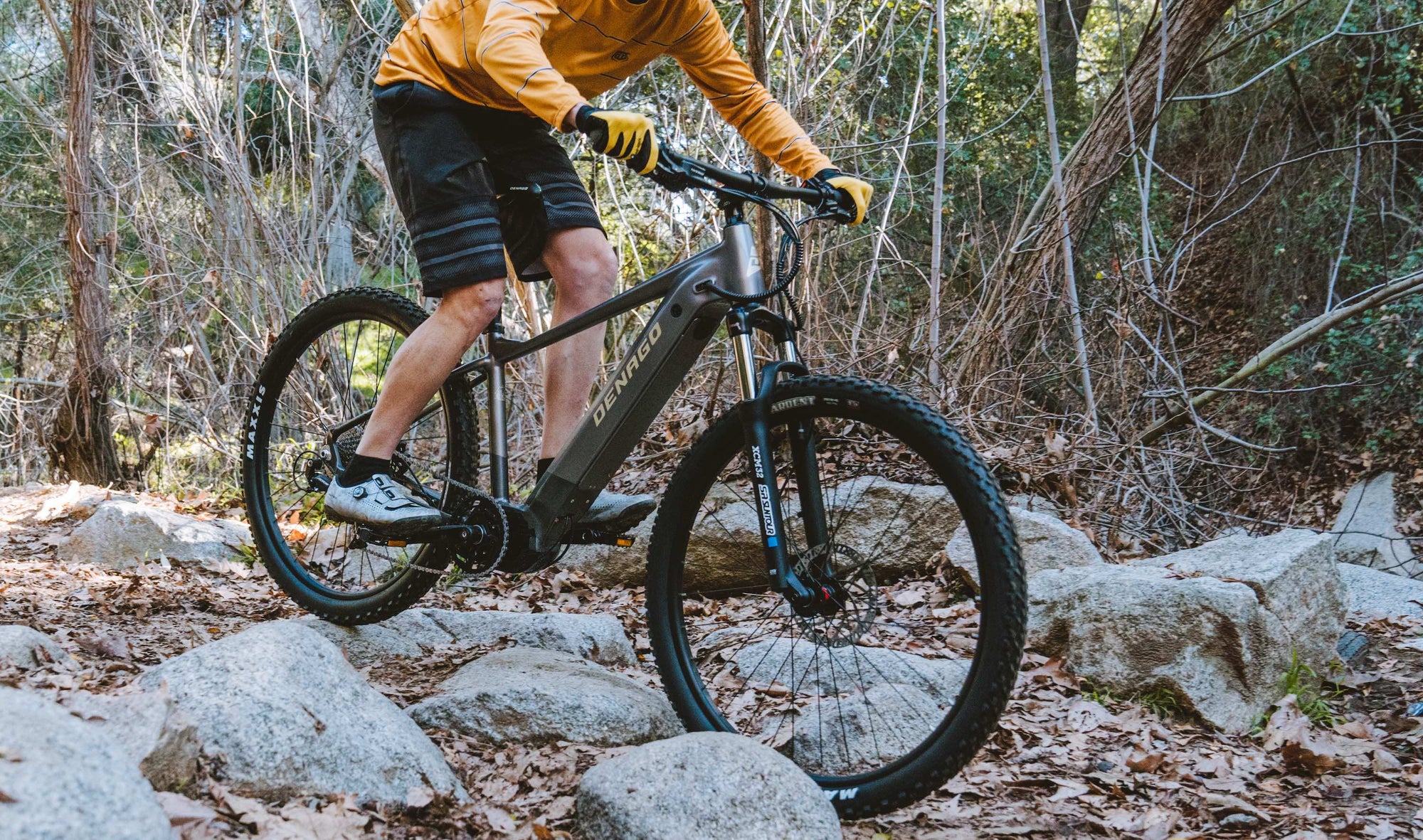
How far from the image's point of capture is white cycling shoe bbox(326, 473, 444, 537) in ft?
9.22

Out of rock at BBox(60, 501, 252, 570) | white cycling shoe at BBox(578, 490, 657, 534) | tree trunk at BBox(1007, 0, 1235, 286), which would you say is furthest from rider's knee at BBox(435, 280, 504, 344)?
tree trunk at BBox(1007, 0, 1235, 286)

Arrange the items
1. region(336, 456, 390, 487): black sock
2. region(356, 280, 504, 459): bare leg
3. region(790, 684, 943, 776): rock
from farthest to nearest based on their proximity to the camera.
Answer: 1. region(336, 456, 390, 487): black sock
2. region(356, 280, 504, 459): bare leg
3. region(790, 684, 943, 776): rock

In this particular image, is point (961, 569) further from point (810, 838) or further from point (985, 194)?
point (985, 194)

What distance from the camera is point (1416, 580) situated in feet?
15.1

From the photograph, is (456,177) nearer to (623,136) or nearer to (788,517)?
(623,136)

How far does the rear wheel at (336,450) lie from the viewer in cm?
312

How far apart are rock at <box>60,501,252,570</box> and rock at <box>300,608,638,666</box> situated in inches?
72.6

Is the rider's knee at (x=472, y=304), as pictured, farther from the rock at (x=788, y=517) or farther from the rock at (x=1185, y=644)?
the rock at (x=1185, y=644)

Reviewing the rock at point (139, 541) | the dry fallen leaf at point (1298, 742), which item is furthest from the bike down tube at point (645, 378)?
the rock at point (139, 541)

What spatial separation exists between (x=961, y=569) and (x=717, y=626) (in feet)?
3.81

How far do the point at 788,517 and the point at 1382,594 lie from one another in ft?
10.3

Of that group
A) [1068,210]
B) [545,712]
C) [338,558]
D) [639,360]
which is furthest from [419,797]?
[1068,210]

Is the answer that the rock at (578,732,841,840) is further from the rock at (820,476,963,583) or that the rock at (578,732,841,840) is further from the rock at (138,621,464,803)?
the rock at (820,476,963,583)

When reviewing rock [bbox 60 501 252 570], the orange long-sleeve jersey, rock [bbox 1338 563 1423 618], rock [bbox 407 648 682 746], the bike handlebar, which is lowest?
rock [bbox 60 501 252 570]
